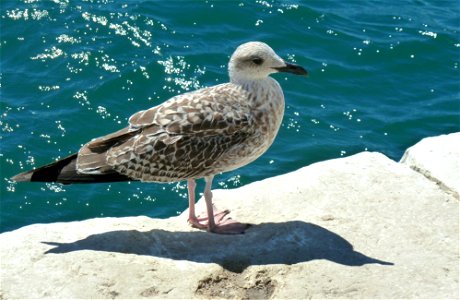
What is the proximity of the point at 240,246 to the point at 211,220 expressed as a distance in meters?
0.48

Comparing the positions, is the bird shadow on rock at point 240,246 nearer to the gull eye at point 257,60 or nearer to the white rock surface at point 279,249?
the white rock surface at point 279,249

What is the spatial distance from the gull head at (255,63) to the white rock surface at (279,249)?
1310 millimetres

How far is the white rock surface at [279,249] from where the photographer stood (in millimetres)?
7203

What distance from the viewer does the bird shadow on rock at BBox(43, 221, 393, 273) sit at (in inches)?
299

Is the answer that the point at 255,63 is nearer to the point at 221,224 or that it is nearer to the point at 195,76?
the point at 221,224

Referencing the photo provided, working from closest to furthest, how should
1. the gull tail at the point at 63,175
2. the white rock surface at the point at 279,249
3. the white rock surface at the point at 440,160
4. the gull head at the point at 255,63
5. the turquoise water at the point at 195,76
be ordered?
the white rock surface at the point at 279,249 → the gull tail at the point at 63,175 → the gull head at the point at 255,63 → the white rock surface at the point at 440,160 → the turquoise water at the point at 195,76

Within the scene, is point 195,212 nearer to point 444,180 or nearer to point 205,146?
point 205,146

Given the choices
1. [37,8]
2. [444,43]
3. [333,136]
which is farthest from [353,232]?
[37,8]

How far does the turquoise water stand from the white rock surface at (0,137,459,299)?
2.55 m

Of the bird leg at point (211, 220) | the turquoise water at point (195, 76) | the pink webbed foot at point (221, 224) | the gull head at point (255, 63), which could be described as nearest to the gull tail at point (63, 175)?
the bird leg at point (211, 220)

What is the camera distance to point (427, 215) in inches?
324

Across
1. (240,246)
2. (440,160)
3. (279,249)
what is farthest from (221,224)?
(440,160)

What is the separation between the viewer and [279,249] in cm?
775

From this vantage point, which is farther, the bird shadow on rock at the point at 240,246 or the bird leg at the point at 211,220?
the bird leg at the point at 211,220
